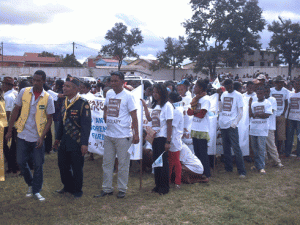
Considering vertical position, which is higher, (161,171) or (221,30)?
(221,30)

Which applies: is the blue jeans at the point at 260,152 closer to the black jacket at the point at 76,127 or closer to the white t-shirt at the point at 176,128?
the white t-shirt at the point at 176,128

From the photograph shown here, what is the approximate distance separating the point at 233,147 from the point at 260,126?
0.83 metres

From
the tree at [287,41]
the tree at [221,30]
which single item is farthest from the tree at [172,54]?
the tree at [287,41]

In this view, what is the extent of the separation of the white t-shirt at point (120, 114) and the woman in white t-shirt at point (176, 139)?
926mm

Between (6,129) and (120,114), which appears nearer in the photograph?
(120,114)

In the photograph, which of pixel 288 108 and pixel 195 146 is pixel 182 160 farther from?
pixel 288 108

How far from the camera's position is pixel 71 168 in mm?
5031

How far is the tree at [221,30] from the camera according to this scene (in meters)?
43.1

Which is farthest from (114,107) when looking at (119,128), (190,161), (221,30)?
(221,30)

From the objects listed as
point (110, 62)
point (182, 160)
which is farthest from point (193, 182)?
point (110, 62)

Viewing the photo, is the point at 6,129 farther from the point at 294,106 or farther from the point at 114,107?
the point at 294,106

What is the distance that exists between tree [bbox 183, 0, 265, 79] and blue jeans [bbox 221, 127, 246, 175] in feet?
122

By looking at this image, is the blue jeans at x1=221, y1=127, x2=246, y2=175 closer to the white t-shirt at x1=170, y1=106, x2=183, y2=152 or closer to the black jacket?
the white t-shirt at x1=170, y1=106, x2=183, y2=152

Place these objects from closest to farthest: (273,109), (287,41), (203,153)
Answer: (203,153), (273,109), (287,41)
